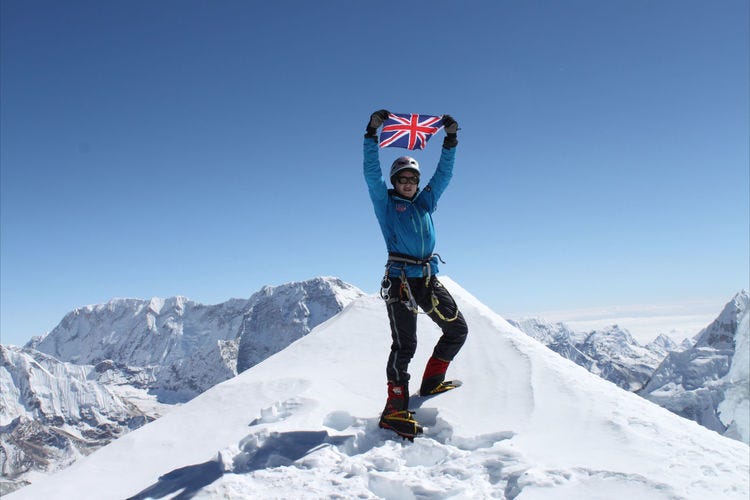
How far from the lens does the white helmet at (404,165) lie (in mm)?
7117

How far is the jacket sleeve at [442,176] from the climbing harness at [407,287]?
0.95 m

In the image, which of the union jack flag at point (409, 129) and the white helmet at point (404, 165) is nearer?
the white helmet at point (404, 165)

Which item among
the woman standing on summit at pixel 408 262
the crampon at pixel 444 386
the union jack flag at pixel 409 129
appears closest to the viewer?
the woman standing on summit at pixel 408 262

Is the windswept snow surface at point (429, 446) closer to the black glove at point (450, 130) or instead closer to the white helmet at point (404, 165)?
the white helmet at point (404, 165)

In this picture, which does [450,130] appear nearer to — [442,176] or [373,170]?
[442,176]

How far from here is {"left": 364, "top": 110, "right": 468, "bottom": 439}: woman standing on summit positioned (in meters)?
6.94

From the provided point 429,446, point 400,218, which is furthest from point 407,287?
point 429,446

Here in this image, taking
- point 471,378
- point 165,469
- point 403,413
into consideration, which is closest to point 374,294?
point 471,378

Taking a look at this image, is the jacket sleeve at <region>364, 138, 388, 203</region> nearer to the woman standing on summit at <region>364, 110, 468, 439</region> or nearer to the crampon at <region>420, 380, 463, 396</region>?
the woman standing on summit at <region>364, 110, 468, 439</region>

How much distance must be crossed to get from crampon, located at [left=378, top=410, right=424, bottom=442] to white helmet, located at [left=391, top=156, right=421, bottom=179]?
137 inches

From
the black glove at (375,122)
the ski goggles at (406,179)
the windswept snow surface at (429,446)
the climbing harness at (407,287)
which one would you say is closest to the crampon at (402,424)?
the windswept snow surface at (429,446)

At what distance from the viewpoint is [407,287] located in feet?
22.8

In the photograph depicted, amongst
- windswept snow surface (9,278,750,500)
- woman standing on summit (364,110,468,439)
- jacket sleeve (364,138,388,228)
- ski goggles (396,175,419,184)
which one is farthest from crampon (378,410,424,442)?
ski goggles (396,175,419,184)

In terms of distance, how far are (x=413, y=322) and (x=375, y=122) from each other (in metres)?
3.03
